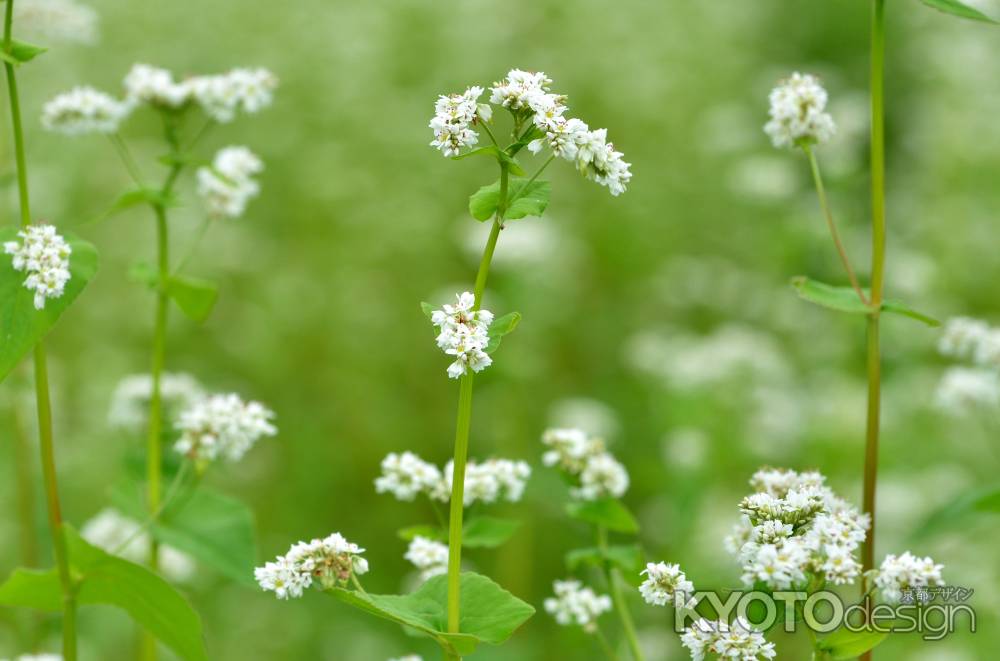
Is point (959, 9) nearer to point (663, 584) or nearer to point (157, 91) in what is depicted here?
point (663, 584)

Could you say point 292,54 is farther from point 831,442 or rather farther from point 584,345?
point 831,442

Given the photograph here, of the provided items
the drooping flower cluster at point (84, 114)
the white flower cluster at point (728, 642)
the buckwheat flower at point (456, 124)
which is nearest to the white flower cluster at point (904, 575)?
the white flower cluster at point (728, 642)

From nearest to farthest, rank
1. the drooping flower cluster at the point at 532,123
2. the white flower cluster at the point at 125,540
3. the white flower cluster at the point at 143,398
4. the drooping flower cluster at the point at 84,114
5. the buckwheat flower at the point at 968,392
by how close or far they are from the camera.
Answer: the drooping flower cluster at the point at 532,123 → the drooping flower cluster at the point at 84,114 → the white flower cluster at the point at 143,398 → the white flower cluster at the point at 125,540 → the buckwheat flower at the point at 968,392

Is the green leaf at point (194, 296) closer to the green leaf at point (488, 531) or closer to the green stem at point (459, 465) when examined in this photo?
the green leaf at point (488, 531)

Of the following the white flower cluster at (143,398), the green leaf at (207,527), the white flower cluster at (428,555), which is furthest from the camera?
the white flower cluster at (143,398)

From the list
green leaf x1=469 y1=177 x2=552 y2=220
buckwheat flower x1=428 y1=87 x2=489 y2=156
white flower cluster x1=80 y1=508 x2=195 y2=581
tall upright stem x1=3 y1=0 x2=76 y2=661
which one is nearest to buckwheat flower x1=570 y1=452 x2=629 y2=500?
green leaf x1=469 y1=177 x2=552 y2=220
